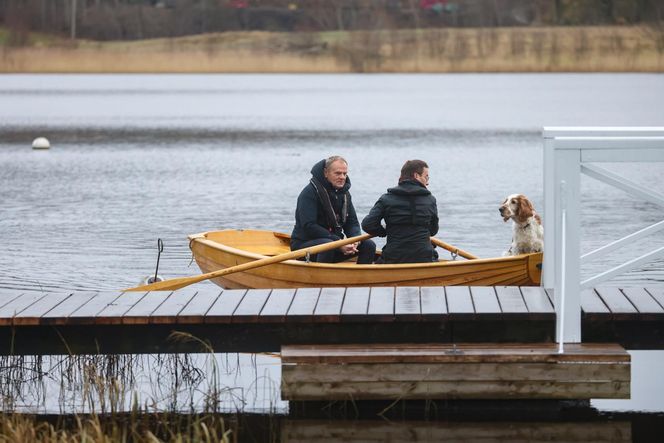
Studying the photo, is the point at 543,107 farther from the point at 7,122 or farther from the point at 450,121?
the point at 7,122

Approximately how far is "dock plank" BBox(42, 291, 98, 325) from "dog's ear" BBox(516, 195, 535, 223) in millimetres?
3133

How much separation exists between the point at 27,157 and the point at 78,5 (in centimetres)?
8317

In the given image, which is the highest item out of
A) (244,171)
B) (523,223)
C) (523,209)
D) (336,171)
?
(336,171)

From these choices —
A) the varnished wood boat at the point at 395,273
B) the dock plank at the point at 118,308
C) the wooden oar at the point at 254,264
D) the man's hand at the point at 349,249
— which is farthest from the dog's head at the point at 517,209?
the dock plank at the point at 118,308

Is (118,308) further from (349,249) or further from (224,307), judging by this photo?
(349,249)

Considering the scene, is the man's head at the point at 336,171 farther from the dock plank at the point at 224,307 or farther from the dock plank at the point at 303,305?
the dock plank at the point at 224,307

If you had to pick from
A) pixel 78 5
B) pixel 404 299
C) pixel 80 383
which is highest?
pixel 78 5

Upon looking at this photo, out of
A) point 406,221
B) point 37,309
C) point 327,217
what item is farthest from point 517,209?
point 37,309

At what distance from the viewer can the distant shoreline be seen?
268 feet

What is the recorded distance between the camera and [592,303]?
24.8 feet

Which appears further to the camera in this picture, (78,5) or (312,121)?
(78,5)

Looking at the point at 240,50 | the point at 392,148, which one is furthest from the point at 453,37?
the point at 392,148

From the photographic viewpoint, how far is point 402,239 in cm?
905

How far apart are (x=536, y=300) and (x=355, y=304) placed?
1081 millimetres
